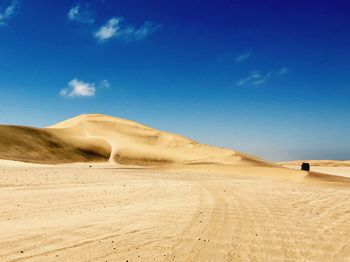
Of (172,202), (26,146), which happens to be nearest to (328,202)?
(172,202)

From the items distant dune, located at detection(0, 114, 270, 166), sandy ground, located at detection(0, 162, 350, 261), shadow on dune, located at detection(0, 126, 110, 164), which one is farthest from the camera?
distant dune, located at detection(0, 114, 270, 166)

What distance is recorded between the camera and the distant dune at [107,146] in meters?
59.4

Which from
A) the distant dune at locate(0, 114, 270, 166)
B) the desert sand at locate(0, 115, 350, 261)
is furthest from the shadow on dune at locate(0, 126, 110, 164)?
the desert sand at locate(0, 115, 350, 261)

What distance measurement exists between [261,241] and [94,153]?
62.8m

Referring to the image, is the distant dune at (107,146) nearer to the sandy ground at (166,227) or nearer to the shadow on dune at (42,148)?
the shadow on dune at (42,148)

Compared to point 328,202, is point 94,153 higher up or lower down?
higher up

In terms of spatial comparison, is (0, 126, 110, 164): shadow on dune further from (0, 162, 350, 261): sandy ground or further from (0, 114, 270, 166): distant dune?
(0, 162, 350, 261): sandy ground

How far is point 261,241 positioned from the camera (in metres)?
8.02

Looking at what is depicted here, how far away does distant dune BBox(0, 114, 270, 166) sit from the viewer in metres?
59.4

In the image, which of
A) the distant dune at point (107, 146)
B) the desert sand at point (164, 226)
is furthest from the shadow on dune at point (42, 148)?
the desert sand at point (164, 226)

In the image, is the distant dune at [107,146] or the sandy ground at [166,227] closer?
the sandy ground at [166,227]

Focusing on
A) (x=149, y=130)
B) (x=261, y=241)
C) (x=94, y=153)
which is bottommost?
(x=261, y=241)

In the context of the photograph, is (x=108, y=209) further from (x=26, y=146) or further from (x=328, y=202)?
(x=26, y=146)

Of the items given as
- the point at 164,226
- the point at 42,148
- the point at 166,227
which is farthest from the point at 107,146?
the point at 166,227
